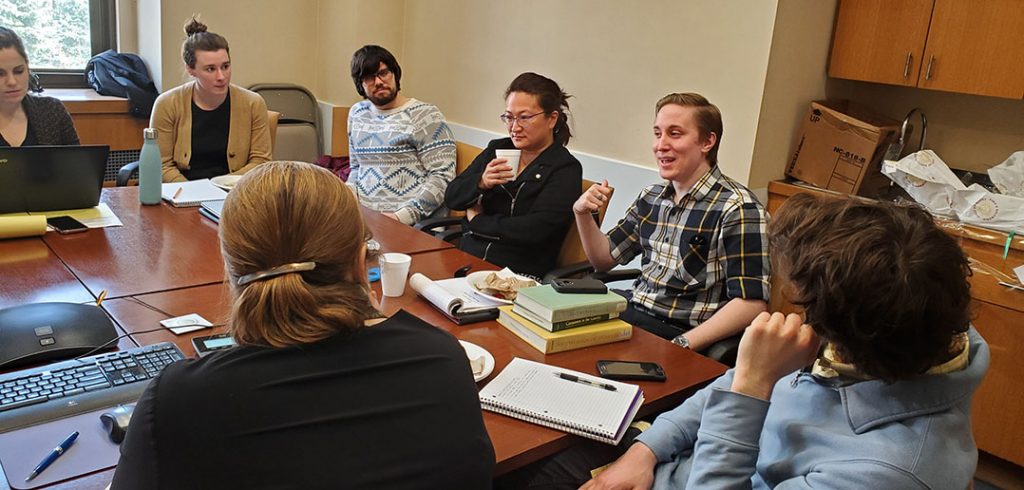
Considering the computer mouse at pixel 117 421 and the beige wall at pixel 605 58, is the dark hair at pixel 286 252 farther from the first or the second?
the beige wall at pixel 605 58

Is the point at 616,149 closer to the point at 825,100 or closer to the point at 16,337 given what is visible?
the point at 825,100

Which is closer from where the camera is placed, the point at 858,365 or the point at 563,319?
the point at 858,365

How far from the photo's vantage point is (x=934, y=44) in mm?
2785

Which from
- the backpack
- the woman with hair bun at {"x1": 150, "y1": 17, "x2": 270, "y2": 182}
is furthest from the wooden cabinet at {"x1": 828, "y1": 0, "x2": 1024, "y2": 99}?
the backpack

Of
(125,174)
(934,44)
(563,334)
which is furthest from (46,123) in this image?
(934,44)

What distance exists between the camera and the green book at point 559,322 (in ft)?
5.30

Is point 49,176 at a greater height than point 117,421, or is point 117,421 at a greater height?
point 49,176

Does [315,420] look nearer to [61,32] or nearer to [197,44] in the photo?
[197,44]

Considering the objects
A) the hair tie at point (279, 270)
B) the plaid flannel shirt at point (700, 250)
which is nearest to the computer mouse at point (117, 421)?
the hair tie at point (279, 270)

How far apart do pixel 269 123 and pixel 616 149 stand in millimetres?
1673

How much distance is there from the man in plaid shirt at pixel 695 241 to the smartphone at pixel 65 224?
5.00 feet

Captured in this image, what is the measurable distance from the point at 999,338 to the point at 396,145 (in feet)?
7.89

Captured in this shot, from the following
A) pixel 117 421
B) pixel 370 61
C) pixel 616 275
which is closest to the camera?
pixel 117 421

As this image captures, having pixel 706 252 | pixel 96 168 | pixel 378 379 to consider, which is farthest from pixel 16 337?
pixel 706 252
